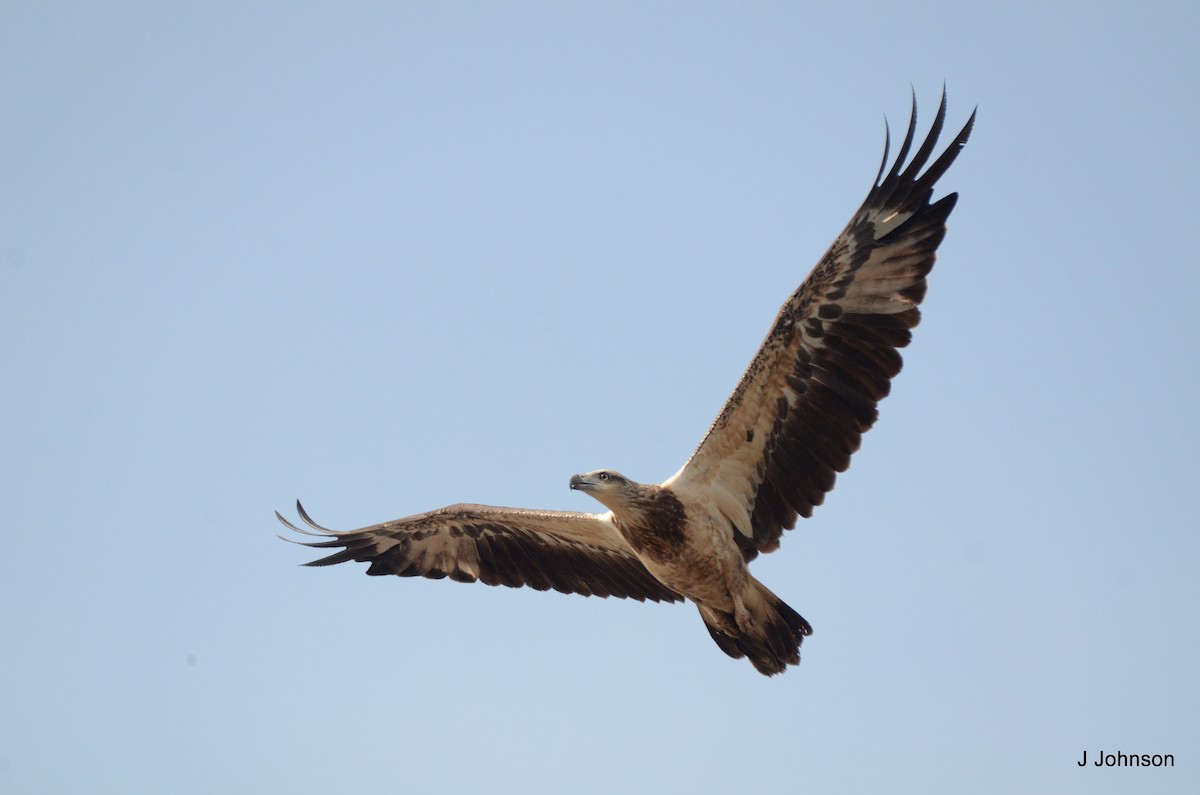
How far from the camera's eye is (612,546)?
557 inches

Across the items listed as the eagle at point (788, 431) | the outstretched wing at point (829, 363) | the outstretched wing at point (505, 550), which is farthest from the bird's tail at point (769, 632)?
the outstretched wing at point (505, 550)

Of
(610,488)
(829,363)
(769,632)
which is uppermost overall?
(829,363)

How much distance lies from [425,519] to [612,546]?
6.38ft

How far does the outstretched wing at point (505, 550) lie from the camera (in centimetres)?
1411

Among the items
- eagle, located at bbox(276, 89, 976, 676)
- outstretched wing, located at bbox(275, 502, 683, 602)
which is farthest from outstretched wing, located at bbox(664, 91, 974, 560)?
A: outstretched wing, located at bbox(275, 502, 683, 602)

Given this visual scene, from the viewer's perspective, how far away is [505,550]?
1466 centimetres

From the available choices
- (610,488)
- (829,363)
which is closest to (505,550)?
(610,488)

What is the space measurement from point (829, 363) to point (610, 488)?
2.18 metres

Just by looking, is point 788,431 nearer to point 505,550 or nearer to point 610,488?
point 610,488

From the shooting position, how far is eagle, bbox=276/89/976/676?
12.0 m

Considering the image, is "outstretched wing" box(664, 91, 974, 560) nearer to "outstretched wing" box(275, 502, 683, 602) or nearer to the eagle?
the eagle

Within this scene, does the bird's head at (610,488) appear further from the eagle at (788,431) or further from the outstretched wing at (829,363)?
the outstretched wing at (829,363)

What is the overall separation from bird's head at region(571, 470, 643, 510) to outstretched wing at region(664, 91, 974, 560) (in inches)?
21.7

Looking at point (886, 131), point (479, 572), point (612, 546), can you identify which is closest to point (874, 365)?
point (886, 131)
